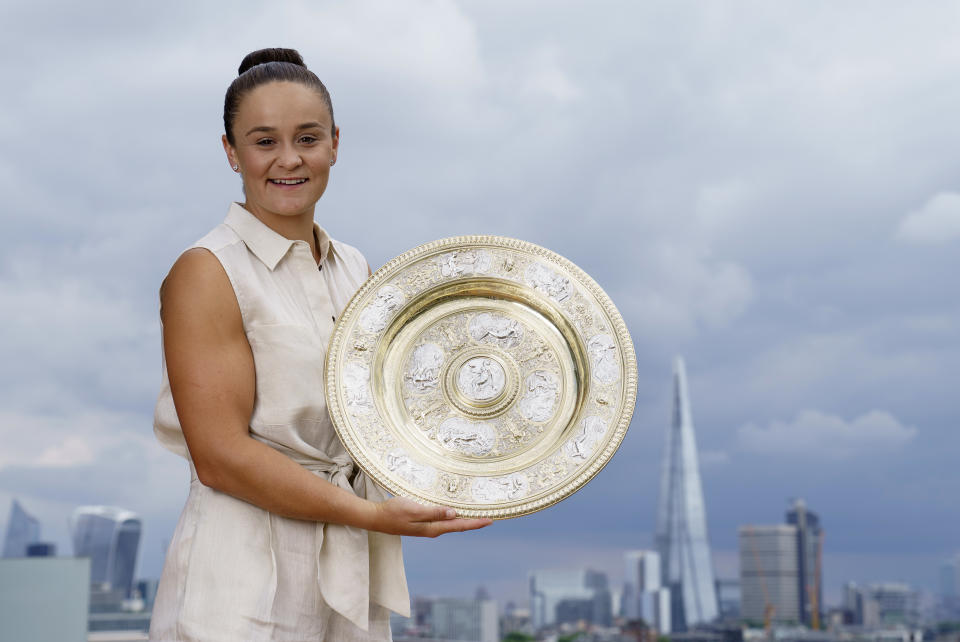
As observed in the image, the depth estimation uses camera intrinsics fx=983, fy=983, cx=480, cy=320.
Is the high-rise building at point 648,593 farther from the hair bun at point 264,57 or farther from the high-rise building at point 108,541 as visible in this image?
the hair bun at point 264,57

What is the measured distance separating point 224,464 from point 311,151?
0.61m

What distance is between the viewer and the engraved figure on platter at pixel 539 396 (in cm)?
197

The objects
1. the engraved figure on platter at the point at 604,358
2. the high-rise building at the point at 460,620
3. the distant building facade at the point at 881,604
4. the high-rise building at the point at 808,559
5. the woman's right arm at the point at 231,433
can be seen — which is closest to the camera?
the woman's right arm at the point at 231,433

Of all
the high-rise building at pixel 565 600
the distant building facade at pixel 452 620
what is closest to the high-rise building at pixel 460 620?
the distant building facade at pixel 452 620

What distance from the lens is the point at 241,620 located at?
172 centimetres

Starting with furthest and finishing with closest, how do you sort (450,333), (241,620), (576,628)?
(576,628)
(450,333)
(241,620)

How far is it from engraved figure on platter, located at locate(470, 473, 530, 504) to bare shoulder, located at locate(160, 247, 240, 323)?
0.54 m

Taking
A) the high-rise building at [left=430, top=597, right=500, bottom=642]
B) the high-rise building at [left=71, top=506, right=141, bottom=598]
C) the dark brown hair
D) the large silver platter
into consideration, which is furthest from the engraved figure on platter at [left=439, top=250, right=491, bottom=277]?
the high-rise building at [left=71, top=506, right=141, bottom=598]

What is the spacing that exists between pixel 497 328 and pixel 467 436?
0.24m

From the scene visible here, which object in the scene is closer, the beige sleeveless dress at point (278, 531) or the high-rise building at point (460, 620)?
the beige sleeveless dress at point (278, 531)

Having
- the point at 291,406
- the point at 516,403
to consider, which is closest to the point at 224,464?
the point at 291,406

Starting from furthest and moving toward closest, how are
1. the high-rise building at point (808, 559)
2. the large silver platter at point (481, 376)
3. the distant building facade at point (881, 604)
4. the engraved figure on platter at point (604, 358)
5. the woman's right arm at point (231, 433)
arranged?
the high-rise building at point (808, 559)
the distant building facade at point (881, 604)
the engraved figure on platter at point (604, 358)
the large silver platter at point (481, 376)
the woman's right arm at point (231, 433)

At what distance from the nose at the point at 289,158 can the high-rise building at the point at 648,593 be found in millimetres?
45434

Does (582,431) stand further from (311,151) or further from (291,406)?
(311,151)
